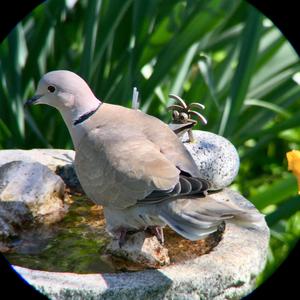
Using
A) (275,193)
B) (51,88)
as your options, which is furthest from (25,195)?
(275,193)

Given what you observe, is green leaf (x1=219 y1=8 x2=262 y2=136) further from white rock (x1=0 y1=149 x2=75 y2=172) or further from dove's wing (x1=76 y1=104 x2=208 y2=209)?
dove's wing (x1=76 y1=104 x2=208 y2=209)

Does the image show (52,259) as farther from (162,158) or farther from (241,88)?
(241,88)

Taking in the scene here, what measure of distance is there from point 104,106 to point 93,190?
1.10 ft

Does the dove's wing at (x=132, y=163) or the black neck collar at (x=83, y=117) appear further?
the black neck collar at (x=83, y=117)

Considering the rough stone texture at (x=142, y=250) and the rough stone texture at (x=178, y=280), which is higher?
the rough stone texture at (x=178, y=280)

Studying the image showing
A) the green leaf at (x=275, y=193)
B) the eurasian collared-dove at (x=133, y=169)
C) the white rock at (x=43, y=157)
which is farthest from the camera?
the green leaf at (x=275, y=193)

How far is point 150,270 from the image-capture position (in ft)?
7.44

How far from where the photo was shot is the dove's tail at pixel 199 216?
2.23 meters

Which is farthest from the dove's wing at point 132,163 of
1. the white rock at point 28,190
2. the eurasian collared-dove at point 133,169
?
the white rock at point 28,190

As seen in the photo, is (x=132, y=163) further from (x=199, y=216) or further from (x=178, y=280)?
(x=178, y=280)

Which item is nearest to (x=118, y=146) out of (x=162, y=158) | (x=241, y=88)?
(x=162, y=158)

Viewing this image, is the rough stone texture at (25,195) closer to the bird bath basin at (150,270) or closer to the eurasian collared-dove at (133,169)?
the bird bath basin at (150,270)

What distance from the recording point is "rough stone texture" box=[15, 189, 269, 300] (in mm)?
2150

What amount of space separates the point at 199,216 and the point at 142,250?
0.92 feet
